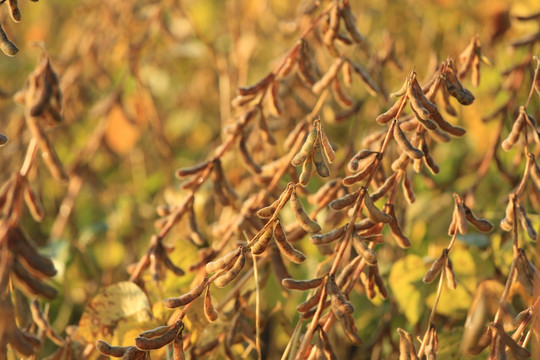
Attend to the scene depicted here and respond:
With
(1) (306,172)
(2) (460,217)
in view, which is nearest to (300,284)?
(1) (306,172)

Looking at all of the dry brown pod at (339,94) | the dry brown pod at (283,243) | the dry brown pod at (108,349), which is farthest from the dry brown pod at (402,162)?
the dry brown pod at (108,349)

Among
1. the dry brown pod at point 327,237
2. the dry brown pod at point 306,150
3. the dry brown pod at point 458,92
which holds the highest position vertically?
the dry brown pod at point 458,92

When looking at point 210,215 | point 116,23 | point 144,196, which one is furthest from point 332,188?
point 116,23

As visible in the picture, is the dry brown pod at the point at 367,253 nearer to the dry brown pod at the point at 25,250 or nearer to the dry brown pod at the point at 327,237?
the dry brown pod at the point at 327,237

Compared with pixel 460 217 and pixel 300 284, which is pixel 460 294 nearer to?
pixel 460 217

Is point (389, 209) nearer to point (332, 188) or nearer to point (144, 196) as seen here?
point (332, 188)

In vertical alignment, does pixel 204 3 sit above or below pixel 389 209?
above

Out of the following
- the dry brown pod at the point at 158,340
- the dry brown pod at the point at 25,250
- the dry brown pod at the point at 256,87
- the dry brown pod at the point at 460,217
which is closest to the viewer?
the dry brown pod at the point at 158,340

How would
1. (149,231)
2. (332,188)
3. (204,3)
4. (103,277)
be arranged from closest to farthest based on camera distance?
1. (332,188)
2. (103,277)
3. (149,231)
4. (204,3)

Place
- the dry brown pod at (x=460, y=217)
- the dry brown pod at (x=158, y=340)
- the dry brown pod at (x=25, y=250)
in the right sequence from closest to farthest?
the dry brown pod at (x=158, y=340) → the dry brown pod at (x=460, y=217) → the dry brown pod at (x=25, y=250)
